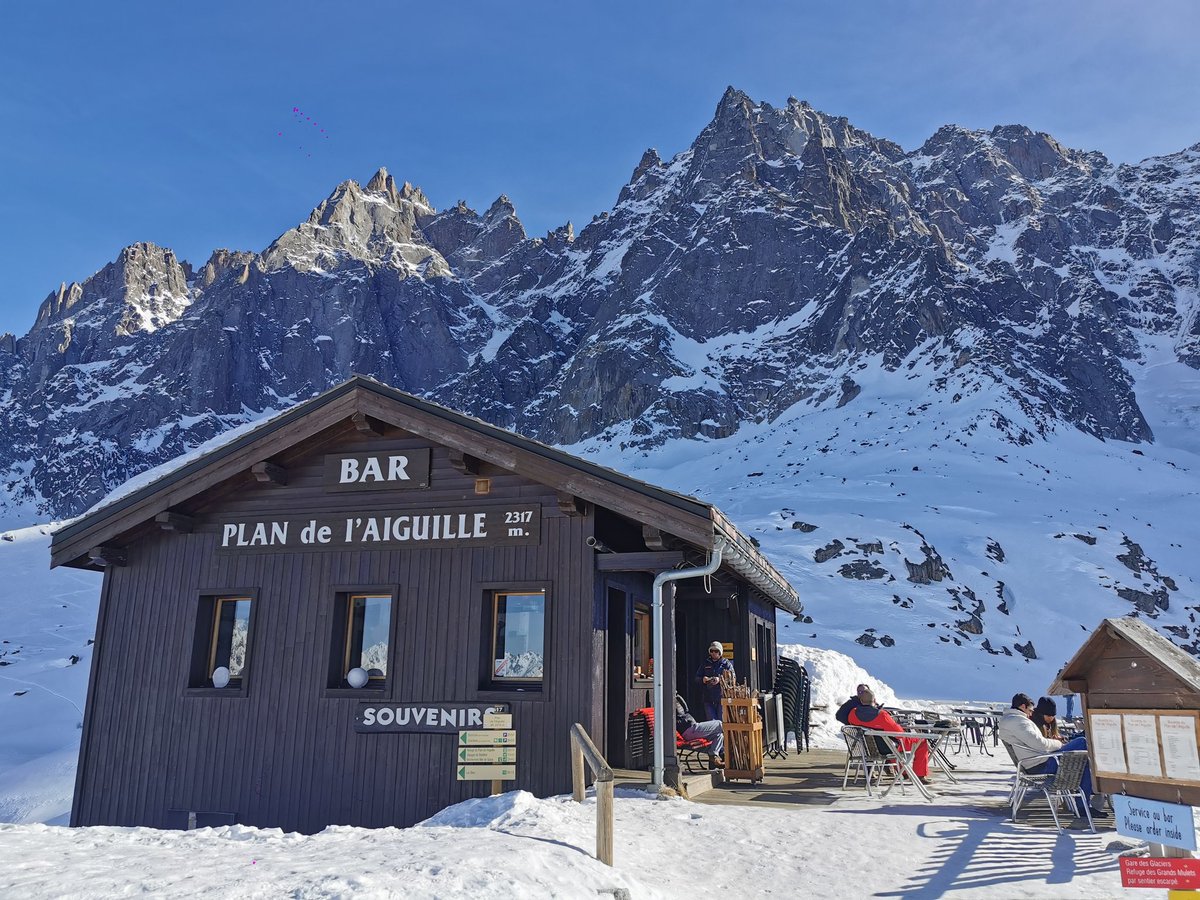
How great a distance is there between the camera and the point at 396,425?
34.8 ft

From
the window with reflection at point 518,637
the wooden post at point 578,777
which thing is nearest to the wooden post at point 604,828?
the wooden post at point 578,777

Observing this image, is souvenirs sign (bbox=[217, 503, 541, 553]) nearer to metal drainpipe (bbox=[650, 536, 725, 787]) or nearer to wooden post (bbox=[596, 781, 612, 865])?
metal drainpipe (bbox=[650, 536, 725, 787])

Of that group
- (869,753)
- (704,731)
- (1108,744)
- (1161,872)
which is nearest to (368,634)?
(704,731)

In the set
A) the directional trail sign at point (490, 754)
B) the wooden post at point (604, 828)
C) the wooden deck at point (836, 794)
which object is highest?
the directional trail sign at point (490, 754)

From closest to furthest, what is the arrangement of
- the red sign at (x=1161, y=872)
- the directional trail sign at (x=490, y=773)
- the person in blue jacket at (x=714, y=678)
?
the red sign at (x=1161, y=872) < the directional trail sign at (x=490, y=773) < the person in blue jacket at (x=714, y=678)

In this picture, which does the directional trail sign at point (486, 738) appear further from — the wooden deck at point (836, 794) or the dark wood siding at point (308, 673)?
the wooden deck at point (836, 794)

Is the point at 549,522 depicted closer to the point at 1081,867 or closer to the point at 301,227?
the point at 1081,867

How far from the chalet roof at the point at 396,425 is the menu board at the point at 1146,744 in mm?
4108

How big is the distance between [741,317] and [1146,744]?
147 m

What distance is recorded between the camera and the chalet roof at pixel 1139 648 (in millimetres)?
5387

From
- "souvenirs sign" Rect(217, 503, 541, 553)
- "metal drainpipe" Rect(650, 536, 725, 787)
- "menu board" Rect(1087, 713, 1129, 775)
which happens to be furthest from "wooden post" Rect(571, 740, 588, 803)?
"menu board" Rect(1087, 713, 1129, 775)

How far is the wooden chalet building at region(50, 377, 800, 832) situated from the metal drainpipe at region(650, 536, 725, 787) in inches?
5.2

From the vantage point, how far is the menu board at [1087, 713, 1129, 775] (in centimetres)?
564

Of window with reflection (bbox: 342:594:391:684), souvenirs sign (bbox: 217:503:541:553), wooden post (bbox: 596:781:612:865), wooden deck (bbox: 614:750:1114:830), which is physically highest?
souvenirs sign (bbox: 217:503:541:553)
